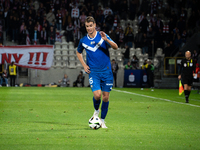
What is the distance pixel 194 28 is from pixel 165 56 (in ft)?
14.8

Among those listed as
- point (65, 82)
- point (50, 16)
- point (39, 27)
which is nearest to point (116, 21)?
point (50, 16)

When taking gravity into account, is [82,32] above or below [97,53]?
above

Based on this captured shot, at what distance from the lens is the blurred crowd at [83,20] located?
27.4 meters

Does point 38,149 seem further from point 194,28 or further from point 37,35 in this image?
point 194,28

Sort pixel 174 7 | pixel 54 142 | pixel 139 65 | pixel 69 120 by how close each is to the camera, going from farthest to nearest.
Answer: pixel 174 7 → pixel 139 65 → pixel 69 120 → pixel 54 142

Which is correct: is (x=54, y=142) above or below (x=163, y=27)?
below

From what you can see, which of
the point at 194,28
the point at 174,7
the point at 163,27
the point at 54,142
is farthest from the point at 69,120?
the point at 174,7

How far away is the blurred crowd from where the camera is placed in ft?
89.9

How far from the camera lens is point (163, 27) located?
28.7 m

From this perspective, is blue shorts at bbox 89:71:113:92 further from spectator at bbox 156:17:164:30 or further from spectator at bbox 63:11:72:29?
spectator at bbox 156:17:164:30

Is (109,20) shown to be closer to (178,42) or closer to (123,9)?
(123,9)

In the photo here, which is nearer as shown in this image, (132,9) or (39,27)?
(39,27)

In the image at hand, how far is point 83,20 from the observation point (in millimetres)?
28219

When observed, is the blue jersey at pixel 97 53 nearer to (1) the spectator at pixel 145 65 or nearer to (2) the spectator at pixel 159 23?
(1) the spectator at pixel 145 65
